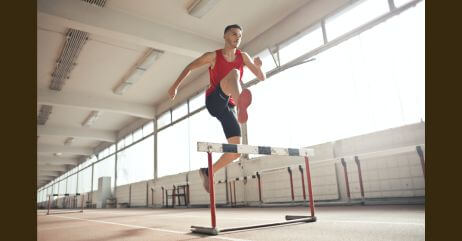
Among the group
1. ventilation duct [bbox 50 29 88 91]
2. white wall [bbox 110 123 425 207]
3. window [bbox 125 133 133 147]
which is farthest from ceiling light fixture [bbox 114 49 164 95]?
window [bbox 125 133 133 147]

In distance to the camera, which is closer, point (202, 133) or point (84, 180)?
point (202, 133)

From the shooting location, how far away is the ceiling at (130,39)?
5867mm

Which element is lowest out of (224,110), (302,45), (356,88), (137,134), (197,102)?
(224,110)

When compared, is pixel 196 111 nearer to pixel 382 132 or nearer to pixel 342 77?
pixel 342 77

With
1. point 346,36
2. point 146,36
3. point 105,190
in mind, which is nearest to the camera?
point 346,36

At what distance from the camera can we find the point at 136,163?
1389 centimetres

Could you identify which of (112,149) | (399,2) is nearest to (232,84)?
(399,2)

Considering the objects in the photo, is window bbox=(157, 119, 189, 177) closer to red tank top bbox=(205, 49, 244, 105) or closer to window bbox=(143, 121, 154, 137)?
window bbox=(143, 121, 154, 137)

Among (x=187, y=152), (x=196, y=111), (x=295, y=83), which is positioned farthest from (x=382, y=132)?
(x=187, y=152)

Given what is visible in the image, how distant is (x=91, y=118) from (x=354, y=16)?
10.7m

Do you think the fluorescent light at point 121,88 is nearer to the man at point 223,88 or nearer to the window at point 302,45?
the window at point 302,45

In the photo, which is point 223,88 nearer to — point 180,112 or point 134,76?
point 134,76

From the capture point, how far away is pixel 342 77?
5.47 m

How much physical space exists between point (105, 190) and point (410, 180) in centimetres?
1420
